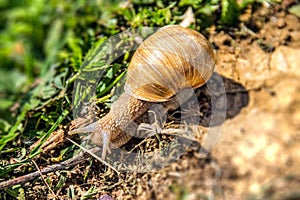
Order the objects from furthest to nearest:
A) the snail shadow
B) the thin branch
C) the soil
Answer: the snail shadow → the soil → the thin branch

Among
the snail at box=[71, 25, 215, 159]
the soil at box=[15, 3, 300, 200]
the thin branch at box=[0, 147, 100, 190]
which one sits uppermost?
the snail at box=[71, 25, 215, 159]

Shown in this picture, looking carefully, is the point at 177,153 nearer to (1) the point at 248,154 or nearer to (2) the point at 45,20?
(1) the point at 248,154

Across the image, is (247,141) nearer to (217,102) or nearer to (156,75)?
(217,102)

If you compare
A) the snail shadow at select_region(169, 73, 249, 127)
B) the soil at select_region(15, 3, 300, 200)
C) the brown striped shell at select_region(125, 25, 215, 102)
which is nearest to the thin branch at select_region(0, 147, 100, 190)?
the soil at select_region(15, 3, 300, 200)

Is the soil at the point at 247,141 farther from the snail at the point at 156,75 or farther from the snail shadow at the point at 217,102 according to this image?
the snail at the point at 156,75

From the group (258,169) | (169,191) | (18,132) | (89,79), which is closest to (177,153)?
(169,191)

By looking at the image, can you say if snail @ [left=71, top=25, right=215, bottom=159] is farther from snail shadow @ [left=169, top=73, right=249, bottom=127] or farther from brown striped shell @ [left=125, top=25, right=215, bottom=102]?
snail shadow @ [left=169, top=73, right=249, bottom=127]
